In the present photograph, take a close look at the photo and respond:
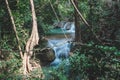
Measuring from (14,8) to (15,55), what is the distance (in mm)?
1570

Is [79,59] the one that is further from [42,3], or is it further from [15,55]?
[42,3]

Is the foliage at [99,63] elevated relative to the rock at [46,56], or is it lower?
elevated

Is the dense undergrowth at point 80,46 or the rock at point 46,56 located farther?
the rock at point 46,56

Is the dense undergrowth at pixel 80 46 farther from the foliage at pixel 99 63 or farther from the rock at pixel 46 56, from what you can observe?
the rock at pixel 46 56

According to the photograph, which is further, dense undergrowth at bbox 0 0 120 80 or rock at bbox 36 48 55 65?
rock at bbox 36 48 55 65

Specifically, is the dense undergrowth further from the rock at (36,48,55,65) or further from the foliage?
the rock at (36,48,55,65)

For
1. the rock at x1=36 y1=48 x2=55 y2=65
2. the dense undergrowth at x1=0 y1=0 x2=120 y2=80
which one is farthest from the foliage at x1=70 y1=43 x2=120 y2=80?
the rock at x1=36 y1=48 x2=55 y2=65

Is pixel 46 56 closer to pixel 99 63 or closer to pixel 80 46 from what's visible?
pixel 80 46

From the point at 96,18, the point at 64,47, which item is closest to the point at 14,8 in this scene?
the point at 96,18

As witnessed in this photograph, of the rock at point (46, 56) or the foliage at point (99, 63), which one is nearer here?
the foliage at point (99, 63)

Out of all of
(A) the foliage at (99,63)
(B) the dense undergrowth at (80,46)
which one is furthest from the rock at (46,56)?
(A) the foliage at (99,63)

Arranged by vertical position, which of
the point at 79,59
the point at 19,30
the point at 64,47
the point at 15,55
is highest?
the point at 79,59

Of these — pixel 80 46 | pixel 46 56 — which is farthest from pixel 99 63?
pixel 46 56

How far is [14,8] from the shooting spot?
10109 mm
